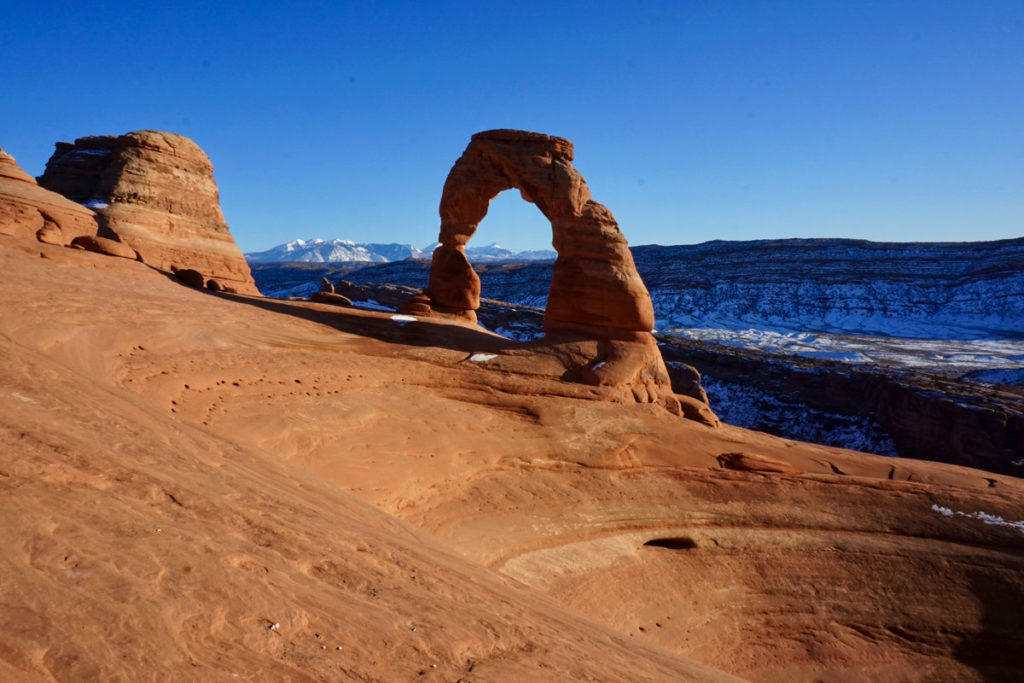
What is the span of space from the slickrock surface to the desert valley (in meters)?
0.03

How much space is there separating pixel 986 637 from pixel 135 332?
14.8m

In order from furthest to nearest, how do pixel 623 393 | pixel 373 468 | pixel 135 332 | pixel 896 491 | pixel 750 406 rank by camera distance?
pixel 750 406 < pixel 623 393 < pixel 896 491 < pixel 135 332 < pixel 373 468

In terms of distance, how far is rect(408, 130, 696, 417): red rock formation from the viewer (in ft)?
48.0

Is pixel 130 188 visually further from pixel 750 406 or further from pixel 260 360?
pixel 750 406

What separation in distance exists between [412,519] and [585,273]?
852cm

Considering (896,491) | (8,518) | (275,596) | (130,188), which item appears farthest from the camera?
(130,188)

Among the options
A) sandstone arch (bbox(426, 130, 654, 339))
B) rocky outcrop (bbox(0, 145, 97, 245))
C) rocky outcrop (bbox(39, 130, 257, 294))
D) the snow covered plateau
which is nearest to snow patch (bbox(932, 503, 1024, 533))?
sandstone arch (bbox(426, 130, 654, 339))

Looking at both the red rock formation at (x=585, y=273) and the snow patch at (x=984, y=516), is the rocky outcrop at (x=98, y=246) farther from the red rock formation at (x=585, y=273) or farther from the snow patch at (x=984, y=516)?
the snow patch at (x=984, y=516)

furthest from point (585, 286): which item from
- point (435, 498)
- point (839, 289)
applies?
point (839, 289)

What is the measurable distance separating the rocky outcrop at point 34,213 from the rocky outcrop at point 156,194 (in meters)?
2.05

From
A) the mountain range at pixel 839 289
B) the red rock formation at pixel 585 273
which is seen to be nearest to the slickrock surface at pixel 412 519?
the red rock formation at pixel 585 273

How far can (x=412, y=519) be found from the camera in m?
8.37

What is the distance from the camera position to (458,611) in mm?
4141

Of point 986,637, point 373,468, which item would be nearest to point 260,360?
point 373,468
